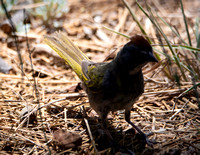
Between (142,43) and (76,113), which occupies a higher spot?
(142,43)

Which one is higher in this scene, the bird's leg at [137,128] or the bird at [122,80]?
the bird at [122,80]

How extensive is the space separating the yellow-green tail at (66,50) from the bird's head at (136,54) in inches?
32.5

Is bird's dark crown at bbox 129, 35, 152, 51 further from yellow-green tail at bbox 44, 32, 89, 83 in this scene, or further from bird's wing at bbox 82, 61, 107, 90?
yellow-green tail at bbox 44, 32, 89, 83

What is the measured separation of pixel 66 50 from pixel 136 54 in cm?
128

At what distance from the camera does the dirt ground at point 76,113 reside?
2785 millimetres

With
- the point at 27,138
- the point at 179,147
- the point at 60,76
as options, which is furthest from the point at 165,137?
the point at 60,76

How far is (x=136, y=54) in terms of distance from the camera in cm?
269

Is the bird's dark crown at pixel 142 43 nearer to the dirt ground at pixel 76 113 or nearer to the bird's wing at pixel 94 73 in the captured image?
the bird's wing at pixel 94 73

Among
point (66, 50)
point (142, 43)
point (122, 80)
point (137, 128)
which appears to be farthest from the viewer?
point (66, 50)

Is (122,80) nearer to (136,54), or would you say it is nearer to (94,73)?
(136,54)

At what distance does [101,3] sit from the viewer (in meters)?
6.84

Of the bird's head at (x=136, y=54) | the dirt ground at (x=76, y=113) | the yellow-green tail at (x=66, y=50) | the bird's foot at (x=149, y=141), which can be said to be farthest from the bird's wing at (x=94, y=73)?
the bird's foot at (x=149, y=141)

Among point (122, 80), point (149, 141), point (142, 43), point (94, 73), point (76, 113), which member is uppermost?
point (142, 43)

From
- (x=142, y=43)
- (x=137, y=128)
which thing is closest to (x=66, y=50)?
Answer: (x=142, y=43)
